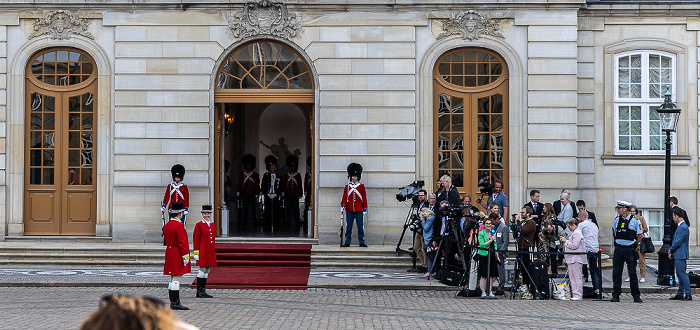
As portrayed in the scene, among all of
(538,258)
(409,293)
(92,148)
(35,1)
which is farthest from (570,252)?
(35,1)

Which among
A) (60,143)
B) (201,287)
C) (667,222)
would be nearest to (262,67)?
(60,143)

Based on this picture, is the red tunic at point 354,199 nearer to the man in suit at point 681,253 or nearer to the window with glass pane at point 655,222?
the window with glass pane at point 655,222

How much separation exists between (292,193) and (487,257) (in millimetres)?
10079

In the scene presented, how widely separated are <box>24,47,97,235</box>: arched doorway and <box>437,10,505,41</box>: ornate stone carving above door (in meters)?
8.15

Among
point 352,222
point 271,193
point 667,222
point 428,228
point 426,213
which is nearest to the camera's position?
point 667,222

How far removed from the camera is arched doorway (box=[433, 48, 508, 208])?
2131 centimetres

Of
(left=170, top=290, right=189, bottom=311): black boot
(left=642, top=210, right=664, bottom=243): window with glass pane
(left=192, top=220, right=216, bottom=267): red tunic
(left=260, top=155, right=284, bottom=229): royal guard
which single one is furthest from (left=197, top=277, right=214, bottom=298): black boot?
(left=642, top=210, right=664, bottom=243): window with glass pane

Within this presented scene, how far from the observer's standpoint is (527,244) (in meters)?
16.8

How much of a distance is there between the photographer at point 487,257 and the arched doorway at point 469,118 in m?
5.41

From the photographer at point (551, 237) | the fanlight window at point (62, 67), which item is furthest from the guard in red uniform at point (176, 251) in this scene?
the fanlight window at point (62, 67)

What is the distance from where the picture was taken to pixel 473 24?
21000 mm

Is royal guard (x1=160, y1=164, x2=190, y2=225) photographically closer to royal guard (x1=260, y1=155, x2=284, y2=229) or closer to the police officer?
royal guard (x1=260, y1=155, x2=284, y2=229)

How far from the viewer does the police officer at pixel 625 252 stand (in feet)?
50.2

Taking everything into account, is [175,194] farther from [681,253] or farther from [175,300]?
[681,253]
